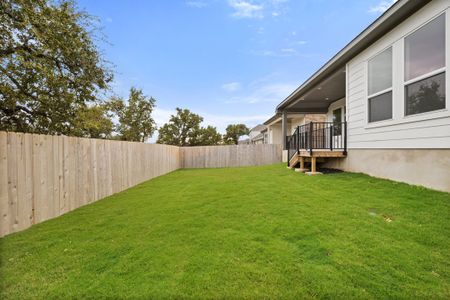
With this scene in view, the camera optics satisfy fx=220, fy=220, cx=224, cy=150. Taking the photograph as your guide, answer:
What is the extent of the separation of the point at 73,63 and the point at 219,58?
1078 cm

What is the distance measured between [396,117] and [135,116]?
66.1 ft

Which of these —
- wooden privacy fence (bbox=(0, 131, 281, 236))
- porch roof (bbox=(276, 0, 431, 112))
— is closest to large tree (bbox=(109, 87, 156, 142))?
porch roof (bbox=(276, 0, 431, 112))

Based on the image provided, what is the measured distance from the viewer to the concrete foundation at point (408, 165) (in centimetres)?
379

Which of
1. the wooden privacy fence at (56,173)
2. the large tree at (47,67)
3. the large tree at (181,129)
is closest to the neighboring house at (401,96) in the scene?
the wooden privacy fence at (56,173)

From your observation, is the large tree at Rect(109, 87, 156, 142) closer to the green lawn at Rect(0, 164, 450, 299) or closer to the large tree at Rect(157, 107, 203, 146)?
the large tree at Rect(157, 107, 203, 146)

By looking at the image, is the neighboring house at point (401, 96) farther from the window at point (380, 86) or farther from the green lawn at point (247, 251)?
the green lawn at point (247, 251)

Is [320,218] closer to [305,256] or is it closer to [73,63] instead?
[305,256]

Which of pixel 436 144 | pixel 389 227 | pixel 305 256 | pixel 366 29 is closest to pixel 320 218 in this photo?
pixel 389 227

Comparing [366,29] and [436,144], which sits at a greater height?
A: [366,29]

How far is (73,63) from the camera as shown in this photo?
19.0 feet

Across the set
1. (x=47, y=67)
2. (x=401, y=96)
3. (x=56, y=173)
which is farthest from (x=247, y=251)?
(x=47, y=67)

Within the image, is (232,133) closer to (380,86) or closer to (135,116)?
(135,116)

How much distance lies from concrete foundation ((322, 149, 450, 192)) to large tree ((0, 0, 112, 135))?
7.77m

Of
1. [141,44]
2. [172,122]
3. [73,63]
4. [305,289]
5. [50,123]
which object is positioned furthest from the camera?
[172,122]
